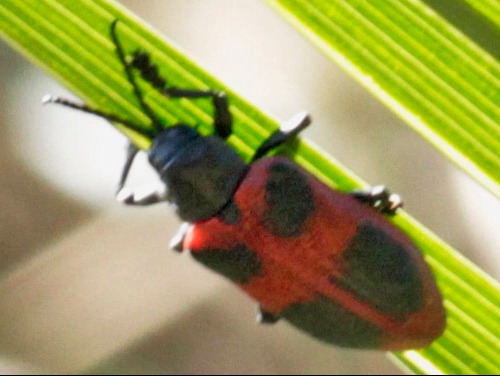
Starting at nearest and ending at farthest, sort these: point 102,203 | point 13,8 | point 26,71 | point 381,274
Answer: point 13,8
point 381,274
point 26,71
point 102,203

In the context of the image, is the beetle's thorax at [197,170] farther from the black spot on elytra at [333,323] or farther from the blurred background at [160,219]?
the blurred background at [160,219]

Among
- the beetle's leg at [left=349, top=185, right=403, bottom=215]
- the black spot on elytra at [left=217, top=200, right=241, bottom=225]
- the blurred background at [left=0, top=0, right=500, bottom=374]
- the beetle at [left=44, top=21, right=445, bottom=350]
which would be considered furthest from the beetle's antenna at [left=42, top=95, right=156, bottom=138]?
the blurred background at [left=0, top=0, right=500, bottom=374]

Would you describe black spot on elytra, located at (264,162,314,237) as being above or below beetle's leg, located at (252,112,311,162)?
below

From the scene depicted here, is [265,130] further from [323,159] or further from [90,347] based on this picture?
[90,347]

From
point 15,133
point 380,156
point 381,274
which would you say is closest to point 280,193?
point 381,274

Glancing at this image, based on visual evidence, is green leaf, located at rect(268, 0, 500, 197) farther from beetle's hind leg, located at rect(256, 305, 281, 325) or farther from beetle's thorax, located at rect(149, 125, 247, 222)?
beetle's hind leg, located at rect(256, 305, 281, 325)

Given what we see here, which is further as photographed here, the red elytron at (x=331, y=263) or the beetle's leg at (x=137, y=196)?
the beetle's leg at (x=137, y=196)

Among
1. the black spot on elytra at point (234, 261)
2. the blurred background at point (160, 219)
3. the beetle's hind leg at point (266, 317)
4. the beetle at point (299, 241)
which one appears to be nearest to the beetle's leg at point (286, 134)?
the beetle at point (299, 241)
